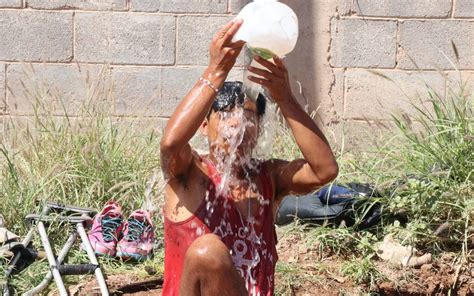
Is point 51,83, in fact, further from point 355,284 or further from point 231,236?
point 231,236

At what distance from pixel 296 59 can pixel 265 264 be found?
341 centimetres

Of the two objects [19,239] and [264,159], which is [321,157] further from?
[19,239]

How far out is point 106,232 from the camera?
208 inches

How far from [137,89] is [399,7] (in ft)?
6.39

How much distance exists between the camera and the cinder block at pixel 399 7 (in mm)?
6980

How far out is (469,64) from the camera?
7.04 meters

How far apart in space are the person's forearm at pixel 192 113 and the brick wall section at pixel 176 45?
11.3 feet

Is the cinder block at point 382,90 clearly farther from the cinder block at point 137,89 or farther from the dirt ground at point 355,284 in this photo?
the dirt ground at point 355,284

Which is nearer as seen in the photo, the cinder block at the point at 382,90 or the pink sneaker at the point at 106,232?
the pink sneaker at the point at 106,232

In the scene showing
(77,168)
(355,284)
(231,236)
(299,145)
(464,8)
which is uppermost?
(464,8)

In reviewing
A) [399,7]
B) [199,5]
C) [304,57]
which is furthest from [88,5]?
[399,7]

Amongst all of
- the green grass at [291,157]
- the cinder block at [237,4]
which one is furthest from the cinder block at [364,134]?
the cinder block at [237,4]

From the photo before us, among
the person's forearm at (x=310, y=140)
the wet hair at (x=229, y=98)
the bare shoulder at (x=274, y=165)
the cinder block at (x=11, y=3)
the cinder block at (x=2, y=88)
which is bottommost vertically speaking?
the cinder block at (x=2, y=88)

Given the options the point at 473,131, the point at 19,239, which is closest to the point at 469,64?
the point at 473,131
